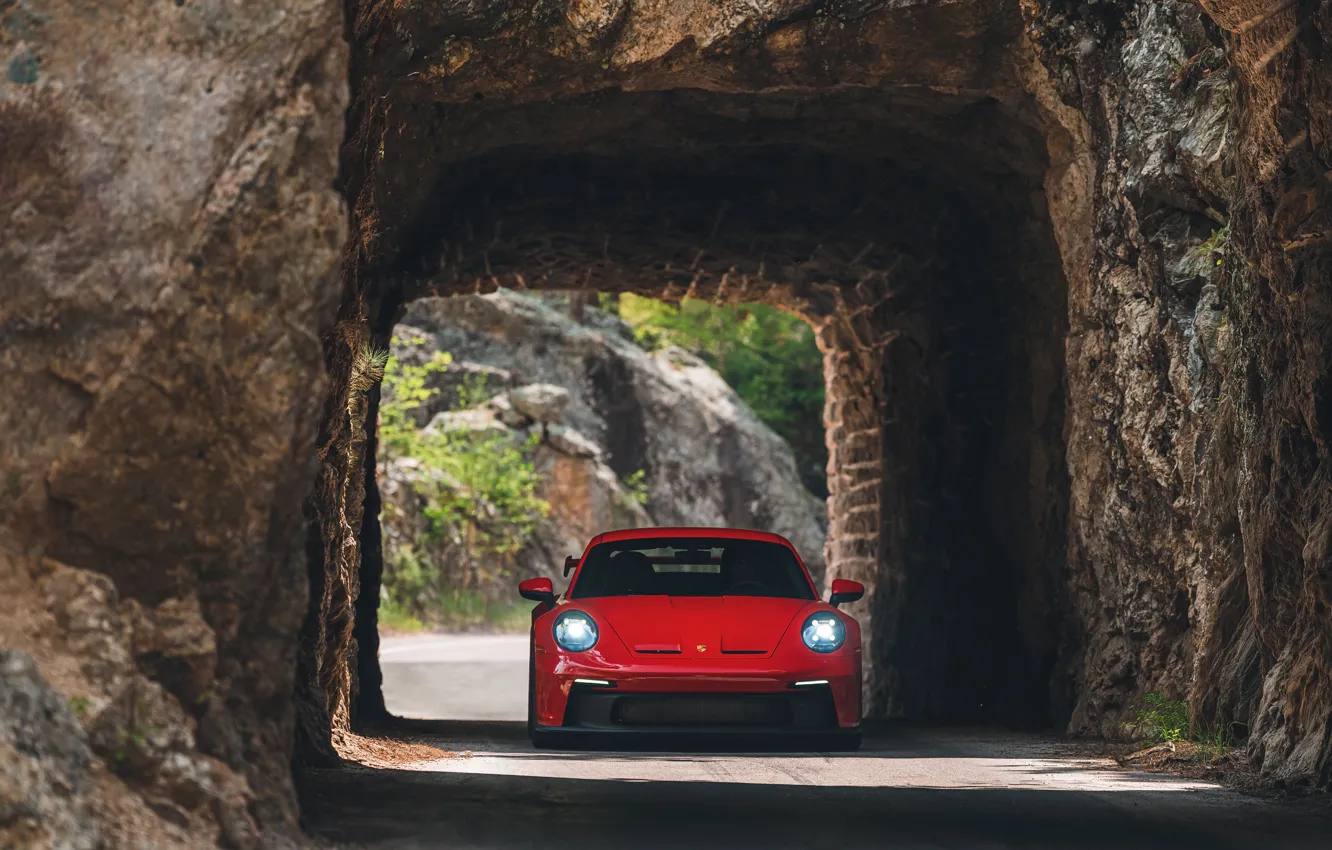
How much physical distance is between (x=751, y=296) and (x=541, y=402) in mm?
15835

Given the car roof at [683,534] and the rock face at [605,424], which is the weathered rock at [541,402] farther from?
the car roof at [683,534]

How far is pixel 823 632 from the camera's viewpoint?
9492 millimetres

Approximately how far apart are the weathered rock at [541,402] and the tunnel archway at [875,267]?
15813 millimetres

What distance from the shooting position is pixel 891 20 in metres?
10.8

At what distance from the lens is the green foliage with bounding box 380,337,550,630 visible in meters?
30.3

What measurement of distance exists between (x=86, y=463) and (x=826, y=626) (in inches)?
206

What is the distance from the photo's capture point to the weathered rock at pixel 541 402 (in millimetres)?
33469

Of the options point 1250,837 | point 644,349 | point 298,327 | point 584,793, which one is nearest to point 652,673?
point 584,793

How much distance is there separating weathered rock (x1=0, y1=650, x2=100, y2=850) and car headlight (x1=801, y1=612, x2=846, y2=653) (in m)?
5.27

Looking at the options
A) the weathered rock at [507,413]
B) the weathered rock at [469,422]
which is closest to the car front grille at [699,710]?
the weathered rock at [469,422]

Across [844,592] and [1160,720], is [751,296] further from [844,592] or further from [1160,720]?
[1160,720]

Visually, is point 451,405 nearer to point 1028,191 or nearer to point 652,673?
point 1028,191

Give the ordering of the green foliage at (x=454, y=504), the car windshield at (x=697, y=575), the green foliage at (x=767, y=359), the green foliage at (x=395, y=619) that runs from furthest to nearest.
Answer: the green foliage at (x=767, y=359) < the green foliage at (x=454, y=504) < the green foliage at (x=395, y=619) < the car windshield at (x=697, y=575)

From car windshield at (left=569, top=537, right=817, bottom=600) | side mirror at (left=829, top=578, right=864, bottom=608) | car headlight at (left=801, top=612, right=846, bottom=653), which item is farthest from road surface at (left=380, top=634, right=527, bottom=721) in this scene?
car headlight at (left=801, top=612, right=846, bottom=653)
